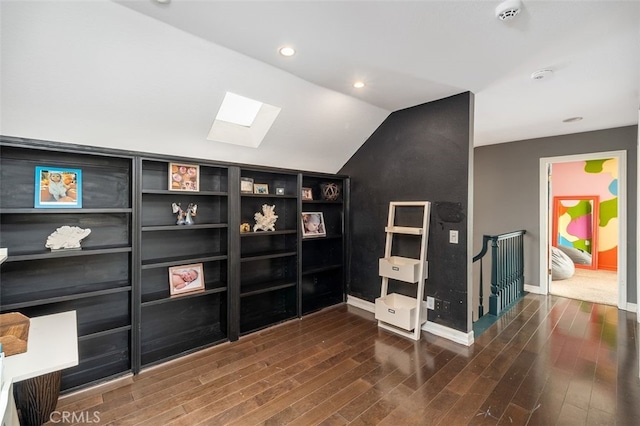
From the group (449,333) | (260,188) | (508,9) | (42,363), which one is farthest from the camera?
(260,188)

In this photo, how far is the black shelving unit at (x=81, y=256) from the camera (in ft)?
6.87

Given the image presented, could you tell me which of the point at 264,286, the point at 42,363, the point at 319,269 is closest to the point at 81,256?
the point at 42,363

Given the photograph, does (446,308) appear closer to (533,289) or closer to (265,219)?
(265,219)

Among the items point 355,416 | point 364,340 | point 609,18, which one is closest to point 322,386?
point 355,416

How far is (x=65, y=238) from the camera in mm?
2223

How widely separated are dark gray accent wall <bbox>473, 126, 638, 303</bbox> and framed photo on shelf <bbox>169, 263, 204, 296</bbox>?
15.4 feet

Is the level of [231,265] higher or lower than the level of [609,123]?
lower

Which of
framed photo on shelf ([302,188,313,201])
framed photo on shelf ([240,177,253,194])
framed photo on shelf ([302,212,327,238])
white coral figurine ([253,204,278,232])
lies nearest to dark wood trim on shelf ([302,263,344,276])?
framed photo on shelf ([302,212,327,238])

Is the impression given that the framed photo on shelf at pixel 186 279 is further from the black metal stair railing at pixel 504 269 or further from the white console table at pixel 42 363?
the black metal stair railing at pixel 504 269

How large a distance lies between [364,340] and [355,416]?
1106 millimetres

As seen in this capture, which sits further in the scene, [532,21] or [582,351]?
[582,351]

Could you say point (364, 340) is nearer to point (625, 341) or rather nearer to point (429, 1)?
point (625, 341)

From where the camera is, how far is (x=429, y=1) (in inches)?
64.1

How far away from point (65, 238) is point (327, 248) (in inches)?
113
